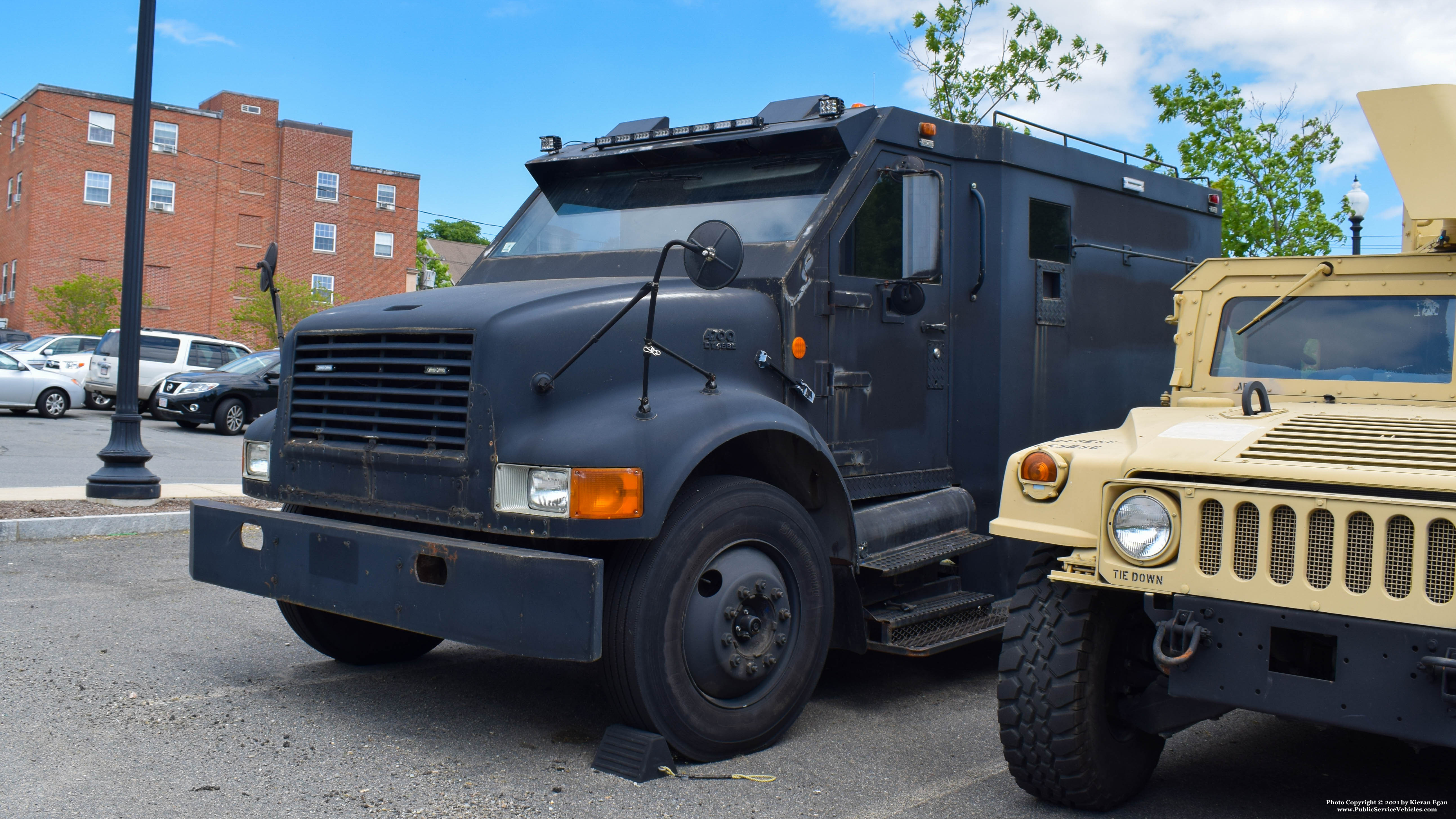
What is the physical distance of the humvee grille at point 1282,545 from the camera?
3.27 metres

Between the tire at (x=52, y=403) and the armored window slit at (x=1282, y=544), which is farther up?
the tire at (x=52, y=403)

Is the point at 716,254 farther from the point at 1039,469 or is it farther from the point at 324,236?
the point at 324,236

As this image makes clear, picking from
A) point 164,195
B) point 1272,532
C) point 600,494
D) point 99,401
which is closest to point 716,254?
point 600,494

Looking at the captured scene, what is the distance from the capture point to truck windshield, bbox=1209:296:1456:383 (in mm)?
4539

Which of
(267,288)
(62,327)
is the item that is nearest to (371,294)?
(62,327)

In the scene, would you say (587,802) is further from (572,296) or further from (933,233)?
(933,233)

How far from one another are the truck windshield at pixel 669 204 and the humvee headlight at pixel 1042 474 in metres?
1.69

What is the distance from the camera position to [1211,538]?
3.40m

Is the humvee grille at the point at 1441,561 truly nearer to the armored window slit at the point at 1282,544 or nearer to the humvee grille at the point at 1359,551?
the humvee grille at the point at 1359,551

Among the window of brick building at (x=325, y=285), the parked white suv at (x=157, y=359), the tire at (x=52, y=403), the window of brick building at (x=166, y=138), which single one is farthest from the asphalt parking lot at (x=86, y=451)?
the window of brick building at (x=166, y=138)

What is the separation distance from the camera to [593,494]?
12.9 feet

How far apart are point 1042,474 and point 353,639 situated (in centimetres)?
346

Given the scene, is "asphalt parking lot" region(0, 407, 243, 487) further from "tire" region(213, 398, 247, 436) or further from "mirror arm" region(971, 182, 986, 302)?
"mirror arm" region(971, 182, 986, 302)

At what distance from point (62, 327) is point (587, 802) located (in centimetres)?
4330
